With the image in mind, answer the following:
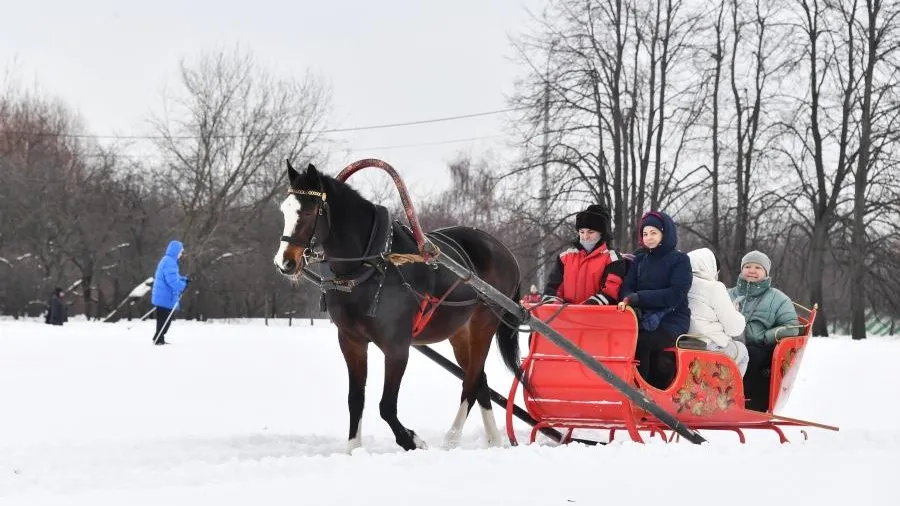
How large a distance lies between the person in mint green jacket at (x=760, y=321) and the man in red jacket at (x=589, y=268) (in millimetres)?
1034

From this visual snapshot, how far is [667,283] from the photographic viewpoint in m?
6.64

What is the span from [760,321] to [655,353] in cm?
117

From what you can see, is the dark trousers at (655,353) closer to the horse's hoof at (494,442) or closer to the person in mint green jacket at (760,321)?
the person in mint green jacket at (760,321)

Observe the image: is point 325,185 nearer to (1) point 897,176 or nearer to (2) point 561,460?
(2) point 561,460

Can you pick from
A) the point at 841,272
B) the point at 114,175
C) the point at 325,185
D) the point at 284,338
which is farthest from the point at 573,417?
the point at 114,175

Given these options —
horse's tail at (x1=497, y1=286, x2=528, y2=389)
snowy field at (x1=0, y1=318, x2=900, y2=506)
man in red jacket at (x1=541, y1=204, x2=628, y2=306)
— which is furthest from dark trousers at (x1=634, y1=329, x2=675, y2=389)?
horse's tail at (x1=497, y1=286, x2=528, y2=389)

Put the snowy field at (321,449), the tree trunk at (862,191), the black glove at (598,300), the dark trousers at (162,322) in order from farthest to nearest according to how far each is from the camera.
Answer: the tree trunk at (862,191) → the dark trousers at (162,322) → the black glove at (598,300) → the snowy field at (321,449)

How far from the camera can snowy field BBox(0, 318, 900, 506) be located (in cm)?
437

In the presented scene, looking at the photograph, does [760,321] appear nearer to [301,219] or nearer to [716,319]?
[716,319]

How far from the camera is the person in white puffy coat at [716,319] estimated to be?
675cm

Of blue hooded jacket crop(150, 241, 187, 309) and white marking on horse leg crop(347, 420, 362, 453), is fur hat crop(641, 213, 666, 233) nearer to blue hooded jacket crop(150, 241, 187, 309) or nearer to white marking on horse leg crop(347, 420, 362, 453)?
white marking on horse leg crop(347, 420, 362, 453)

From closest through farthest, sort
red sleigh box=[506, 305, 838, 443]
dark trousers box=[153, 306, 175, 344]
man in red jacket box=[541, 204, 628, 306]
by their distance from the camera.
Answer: red sleigh box=[506, 305, 838, 443] < man in red jacket box=[541, 204, 628, 306] < dark trousers box=[153, 306, 175, 344]

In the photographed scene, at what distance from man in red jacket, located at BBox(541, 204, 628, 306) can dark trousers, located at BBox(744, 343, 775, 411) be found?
1.15 metres

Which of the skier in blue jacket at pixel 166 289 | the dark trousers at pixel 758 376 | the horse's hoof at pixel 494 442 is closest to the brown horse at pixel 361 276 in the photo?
the horse's hoof at pixel 494 442
